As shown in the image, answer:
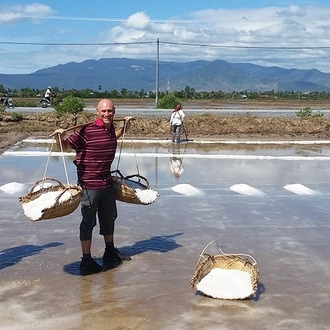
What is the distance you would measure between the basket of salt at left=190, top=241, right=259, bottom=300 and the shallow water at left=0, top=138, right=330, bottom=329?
0.32 feet

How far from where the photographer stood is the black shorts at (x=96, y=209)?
581 centimetres

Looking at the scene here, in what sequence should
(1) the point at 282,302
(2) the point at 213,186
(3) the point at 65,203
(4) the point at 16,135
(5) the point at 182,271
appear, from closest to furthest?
1. (1) the point at 282,302
2. (3) the point at 65,203
3. (5) the point at 182,271
4. (2) the point at 213,186
5. (4) the point at 16,135

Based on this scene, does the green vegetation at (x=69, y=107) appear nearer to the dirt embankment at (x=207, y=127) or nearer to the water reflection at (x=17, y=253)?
the dirt embankment at (x=207, y=127)

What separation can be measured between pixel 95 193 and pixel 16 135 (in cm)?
1478

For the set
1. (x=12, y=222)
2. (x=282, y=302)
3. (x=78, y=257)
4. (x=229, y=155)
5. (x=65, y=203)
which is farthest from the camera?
(x=229, y=155)

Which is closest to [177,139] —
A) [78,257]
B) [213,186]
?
[213,186]

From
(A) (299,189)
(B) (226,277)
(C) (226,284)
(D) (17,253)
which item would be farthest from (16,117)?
(C) (226,284)

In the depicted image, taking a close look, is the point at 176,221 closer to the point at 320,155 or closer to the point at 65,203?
the point at 65,203

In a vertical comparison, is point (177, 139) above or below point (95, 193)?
below

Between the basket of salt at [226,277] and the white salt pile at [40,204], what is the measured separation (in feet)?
4.75

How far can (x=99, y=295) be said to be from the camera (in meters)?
5.38

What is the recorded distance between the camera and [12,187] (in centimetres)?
1016

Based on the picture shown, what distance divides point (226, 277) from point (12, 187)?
5.52 m

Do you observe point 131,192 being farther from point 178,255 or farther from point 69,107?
point 69,107
